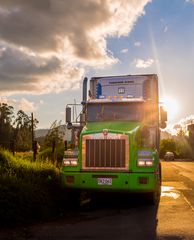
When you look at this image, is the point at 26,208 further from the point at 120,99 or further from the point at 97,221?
the point at 120,99

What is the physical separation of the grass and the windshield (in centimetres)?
226

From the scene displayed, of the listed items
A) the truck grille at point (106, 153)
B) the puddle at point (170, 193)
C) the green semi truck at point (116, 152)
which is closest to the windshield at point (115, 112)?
the green semi truck at point (116, 152)

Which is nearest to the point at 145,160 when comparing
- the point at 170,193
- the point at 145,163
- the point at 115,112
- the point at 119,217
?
the point at 145,163

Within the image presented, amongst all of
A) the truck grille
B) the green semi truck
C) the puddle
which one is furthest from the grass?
the puddle

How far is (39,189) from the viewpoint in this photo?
11422 millimetres

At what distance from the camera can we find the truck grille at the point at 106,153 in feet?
40.3

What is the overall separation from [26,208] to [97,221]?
5.53 feet

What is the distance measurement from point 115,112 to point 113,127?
148 cm

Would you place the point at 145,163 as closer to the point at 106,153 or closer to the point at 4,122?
the point at 106,153

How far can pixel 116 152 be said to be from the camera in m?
12.3

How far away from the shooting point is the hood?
41.3 ft

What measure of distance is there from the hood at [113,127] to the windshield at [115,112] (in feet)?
1.91

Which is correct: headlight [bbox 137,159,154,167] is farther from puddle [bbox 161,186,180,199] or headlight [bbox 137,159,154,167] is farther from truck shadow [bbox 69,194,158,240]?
puddle [bbox 161,186,180,199]

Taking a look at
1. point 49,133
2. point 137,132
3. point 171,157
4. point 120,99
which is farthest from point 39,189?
point 171,157
